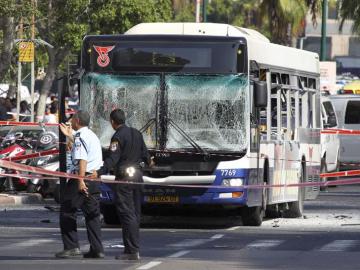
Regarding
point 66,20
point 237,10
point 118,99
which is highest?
point 237,10

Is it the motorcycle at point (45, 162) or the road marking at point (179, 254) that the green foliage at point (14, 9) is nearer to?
the motorcycle at point (45, 162)

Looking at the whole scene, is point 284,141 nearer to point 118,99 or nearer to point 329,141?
point 118,99

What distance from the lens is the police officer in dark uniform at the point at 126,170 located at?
15.1 meters

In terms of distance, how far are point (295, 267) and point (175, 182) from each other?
16.3 feet

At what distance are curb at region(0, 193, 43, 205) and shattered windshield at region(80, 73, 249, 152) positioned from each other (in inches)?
249

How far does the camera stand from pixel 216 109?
63.1 ft

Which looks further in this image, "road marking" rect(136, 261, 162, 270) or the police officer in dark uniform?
the police officer in dark uniform

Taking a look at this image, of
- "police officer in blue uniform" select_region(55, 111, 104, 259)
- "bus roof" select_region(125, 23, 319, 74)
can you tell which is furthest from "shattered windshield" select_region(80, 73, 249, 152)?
"police officer in blue uniform" select_region(55, 111, 104, 259)

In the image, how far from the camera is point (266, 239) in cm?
1817

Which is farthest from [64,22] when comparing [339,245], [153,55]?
[339,245]

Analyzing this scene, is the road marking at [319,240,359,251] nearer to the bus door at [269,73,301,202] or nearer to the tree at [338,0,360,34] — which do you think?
the bus door at [269,73,301,202]

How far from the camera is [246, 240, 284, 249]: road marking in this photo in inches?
664

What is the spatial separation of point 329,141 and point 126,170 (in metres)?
17.6

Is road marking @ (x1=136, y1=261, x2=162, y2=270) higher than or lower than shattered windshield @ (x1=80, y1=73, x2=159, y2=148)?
lower
